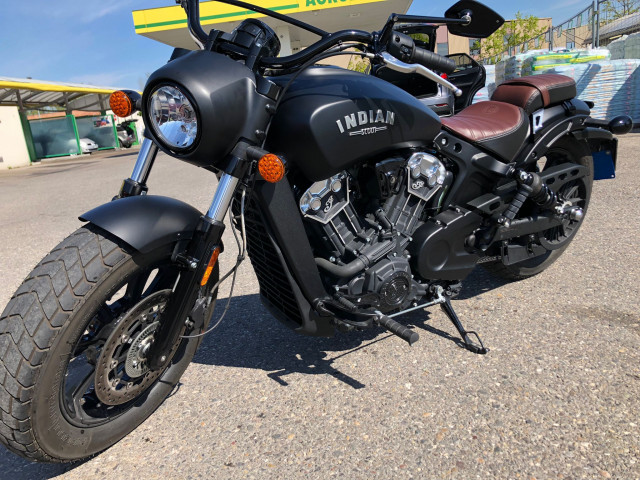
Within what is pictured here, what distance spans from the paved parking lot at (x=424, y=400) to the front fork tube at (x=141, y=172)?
104cm

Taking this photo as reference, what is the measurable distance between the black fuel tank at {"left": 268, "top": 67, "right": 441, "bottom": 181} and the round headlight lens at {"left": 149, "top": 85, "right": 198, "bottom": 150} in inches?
15.4

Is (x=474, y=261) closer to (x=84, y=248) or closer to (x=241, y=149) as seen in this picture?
(x=241, y=149)

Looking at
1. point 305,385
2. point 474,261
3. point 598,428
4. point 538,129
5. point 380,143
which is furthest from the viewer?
point 538,129

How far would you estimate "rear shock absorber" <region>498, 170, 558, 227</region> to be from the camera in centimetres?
291

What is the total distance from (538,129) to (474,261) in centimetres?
97

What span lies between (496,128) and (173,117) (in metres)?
1.92

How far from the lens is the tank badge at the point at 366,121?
7.16ft

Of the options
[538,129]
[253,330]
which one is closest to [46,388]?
[253,330]

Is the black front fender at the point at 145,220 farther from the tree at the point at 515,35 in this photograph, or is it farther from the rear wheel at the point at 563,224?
the tree at the point at 515,35

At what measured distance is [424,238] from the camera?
8.69 feet

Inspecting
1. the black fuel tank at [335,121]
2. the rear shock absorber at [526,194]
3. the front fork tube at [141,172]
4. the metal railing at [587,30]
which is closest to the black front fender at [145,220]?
the front fork tube at [141,172]

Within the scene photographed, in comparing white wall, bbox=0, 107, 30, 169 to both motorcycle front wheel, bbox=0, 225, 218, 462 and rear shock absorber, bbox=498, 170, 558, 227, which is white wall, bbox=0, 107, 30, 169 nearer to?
motorcycle front wheel, bbox=0, 225, 218, 462

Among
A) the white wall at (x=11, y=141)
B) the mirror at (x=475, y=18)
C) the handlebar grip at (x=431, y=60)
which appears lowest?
the white wall at (x=11, y=141)

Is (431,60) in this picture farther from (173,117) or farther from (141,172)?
(141,172)
